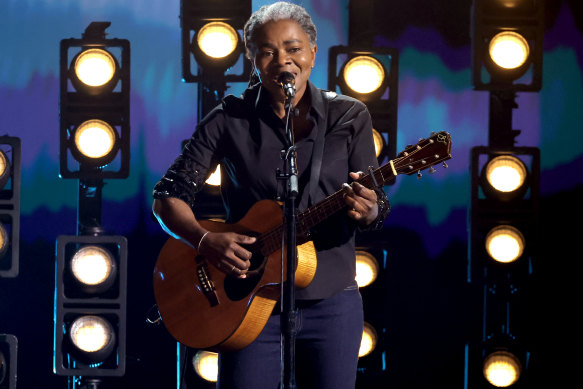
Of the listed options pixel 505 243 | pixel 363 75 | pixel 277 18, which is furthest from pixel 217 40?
pixel 505 243

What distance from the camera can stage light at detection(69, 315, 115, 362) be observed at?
3.39 meters

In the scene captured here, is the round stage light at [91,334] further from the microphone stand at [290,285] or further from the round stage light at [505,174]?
the round stage light at [505,174]

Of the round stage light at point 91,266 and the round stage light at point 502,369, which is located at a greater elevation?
the round stage light at point 91,266

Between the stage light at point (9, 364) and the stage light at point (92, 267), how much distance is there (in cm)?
47

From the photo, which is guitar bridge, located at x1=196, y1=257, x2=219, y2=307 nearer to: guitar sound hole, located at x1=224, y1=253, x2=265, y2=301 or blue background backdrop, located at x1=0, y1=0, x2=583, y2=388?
guitar sound hole, located at x1=224, y1=253, x2=265, y2=301

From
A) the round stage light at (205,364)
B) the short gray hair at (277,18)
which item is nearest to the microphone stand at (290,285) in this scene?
the short gray hair at (277,18)

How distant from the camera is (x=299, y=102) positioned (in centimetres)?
220

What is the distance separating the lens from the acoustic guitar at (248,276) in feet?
A: 6.74

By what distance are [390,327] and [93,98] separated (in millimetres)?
2315

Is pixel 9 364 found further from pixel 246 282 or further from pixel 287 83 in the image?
pixel 287 83

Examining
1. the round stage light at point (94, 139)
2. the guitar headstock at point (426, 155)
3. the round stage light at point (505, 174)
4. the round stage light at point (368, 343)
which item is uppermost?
the round stage light at point (94, 139)

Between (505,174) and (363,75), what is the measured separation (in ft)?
2.86

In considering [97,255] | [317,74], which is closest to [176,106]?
[317,74]

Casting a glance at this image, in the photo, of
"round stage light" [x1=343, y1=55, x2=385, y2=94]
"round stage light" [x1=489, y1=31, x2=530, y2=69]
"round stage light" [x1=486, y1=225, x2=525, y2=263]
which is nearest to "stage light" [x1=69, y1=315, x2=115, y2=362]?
"round stage light" [x1=343, y1=55, x2=385, y2=94]
